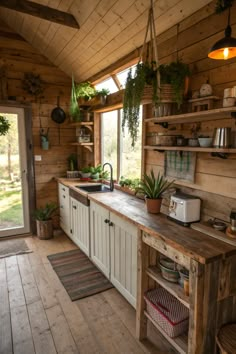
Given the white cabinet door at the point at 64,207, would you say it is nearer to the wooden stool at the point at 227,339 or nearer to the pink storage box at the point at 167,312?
the pink storage box at the point at 167,312

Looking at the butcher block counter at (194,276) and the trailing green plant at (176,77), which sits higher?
the trailing green plant at (176,77)

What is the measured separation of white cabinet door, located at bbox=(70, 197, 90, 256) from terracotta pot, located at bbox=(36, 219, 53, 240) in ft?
1.63

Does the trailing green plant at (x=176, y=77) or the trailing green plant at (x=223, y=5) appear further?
the trailing green plant at (x=176, y=77)

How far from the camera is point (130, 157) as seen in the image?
3.13 m

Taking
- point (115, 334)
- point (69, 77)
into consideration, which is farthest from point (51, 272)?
point (69, 77)

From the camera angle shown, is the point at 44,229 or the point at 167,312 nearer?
the point at 167,312

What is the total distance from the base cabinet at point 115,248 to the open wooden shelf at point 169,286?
245mm

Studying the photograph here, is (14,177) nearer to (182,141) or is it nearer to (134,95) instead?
(134,95)

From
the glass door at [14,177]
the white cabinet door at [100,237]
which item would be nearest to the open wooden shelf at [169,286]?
the white cabinet door at [100,237]

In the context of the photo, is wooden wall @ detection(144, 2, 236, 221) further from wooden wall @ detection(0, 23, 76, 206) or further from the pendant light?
wooden wall @ detection(0, 23, 76, 206)

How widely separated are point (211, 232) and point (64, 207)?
269 centimetres

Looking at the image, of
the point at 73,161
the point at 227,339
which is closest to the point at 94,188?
the point at 73,161

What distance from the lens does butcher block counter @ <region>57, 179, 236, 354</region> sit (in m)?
1.38

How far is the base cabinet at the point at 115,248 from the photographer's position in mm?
2105
